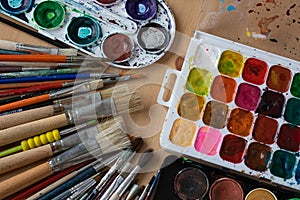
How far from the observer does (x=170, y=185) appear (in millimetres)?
1370

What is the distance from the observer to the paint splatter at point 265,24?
4.90 feet

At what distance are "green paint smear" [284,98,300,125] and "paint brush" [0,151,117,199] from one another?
0.43 m

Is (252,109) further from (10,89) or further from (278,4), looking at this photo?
(10,89)

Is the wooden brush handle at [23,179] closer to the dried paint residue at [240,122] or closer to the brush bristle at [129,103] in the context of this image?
the brush bristle at [129,103]

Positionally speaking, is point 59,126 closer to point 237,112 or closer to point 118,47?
point 118,47

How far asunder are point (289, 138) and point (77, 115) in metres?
0.50

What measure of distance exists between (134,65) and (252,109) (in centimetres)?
30

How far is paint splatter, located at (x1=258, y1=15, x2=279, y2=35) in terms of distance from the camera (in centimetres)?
149

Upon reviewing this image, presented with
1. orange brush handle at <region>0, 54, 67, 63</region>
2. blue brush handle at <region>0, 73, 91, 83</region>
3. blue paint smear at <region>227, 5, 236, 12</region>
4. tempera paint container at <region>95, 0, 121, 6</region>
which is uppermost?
blue paint smear at <region>227, 5, 236, 12</region>

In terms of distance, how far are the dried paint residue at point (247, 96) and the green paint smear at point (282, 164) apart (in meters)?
0.12

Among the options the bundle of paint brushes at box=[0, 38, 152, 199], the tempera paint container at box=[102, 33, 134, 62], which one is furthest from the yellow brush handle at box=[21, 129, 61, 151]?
the tempera paint container at box=[102, 33, 134, 62]

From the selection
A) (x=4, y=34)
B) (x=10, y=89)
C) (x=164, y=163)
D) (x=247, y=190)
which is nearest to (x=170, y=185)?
(x=164, y=163)

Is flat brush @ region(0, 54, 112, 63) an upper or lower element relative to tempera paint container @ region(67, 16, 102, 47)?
lower

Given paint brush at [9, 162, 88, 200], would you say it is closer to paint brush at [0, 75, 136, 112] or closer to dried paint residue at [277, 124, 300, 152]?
paint brush at [0, 75, 136, 112]
